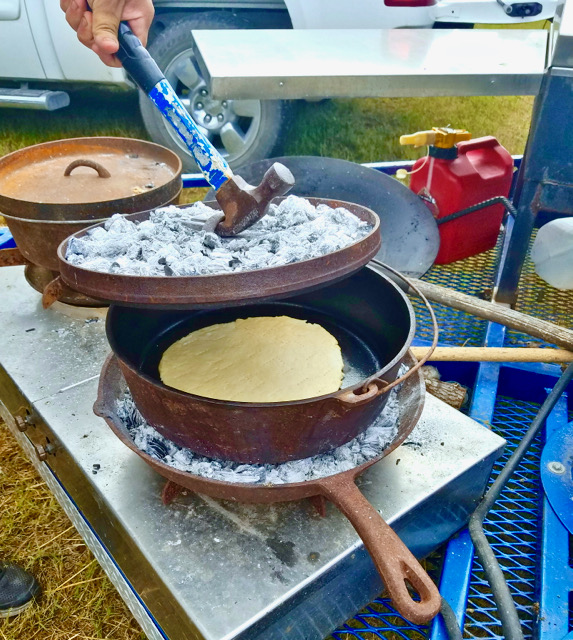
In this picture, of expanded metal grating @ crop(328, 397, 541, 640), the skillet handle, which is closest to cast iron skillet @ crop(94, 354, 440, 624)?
the skillet handle

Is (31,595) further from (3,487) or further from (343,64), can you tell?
(343,64)

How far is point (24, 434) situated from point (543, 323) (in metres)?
2.20

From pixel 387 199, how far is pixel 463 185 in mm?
483

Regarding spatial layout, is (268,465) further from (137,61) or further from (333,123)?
(333,123)

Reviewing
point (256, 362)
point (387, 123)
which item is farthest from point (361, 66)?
point (387, 123)

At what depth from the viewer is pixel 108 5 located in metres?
1.56

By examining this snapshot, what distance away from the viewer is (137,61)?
1.45 metres

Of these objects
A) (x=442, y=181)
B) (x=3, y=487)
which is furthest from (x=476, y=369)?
(x=3, y=487)

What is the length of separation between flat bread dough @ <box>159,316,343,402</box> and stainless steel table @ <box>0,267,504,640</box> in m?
0.30

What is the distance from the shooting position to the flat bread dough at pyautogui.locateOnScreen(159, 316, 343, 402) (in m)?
1.51

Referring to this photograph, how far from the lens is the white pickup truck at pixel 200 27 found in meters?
4.34

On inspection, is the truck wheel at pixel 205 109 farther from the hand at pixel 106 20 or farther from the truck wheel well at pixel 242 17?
the hand at pixel 106 20

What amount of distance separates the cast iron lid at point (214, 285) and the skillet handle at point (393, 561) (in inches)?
19.2

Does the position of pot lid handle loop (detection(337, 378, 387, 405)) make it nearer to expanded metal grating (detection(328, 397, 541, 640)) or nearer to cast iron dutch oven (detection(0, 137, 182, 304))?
expanded metal grating (detection(328, 397, 541, 640))
